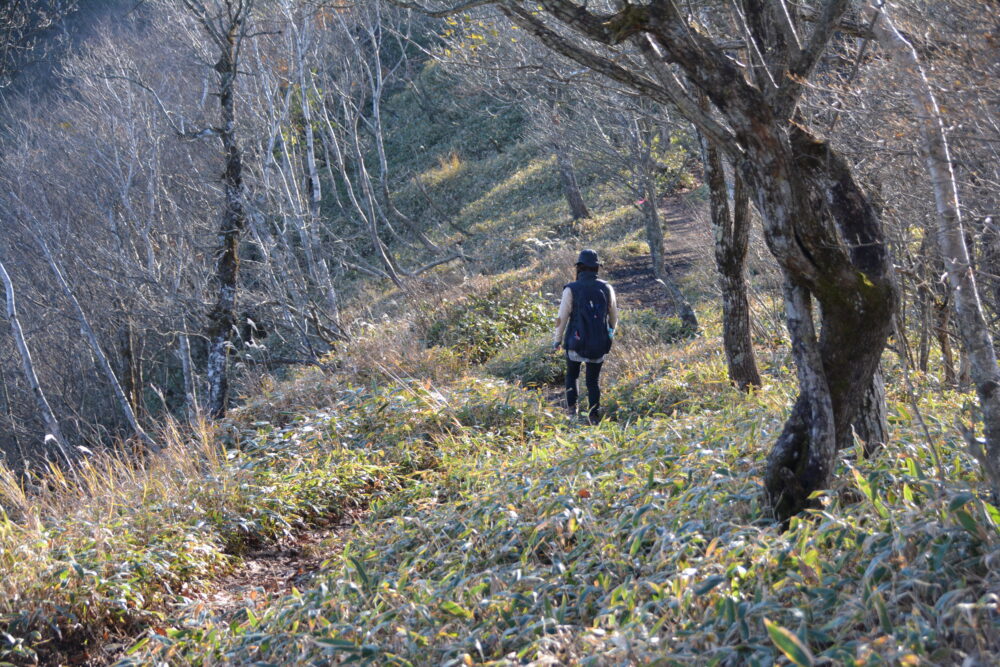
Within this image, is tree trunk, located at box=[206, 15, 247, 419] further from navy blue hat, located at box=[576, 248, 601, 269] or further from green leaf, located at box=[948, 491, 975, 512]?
green leaf, located at box=[948, 491, 975, 512]

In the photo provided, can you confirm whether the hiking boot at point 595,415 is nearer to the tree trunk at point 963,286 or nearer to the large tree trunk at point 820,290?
the large tree trunk at point 820,290

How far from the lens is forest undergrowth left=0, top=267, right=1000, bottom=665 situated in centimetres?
288

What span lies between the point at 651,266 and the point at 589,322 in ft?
31.1

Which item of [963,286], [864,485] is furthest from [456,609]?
[963,286]

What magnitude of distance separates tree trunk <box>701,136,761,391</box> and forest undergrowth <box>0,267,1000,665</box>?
29 cm

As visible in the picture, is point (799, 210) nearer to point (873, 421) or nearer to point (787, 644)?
point (873, 421)

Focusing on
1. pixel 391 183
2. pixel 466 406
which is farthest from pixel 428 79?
pixel 466 406

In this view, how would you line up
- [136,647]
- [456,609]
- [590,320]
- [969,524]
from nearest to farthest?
1. [969,524]
2. [456,609]
3. [136,647]
4. [590,320]

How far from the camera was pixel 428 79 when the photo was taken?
34.7 meters

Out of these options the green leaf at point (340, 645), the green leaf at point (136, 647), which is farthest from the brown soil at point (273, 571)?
the green leaf at point (340, 645)

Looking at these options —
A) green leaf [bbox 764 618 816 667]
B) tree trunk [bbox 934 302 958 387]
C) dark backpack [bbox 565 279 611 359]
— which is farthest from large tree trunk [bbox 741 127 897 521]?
dark backpack [bbox 565 279 611 359]

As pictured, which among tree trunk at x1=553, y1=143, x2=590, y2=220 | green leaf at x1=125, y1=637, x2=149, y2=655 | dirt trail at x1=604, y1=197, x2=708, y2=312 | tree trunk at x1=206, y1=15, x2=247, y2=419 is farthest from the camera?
tree trunk at x1=553, y1=143, x2=590, y2=220

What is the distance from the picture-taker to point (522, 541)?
436 centimetres

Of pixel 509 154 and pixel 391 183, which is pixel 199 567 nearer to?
pixel 509 154
